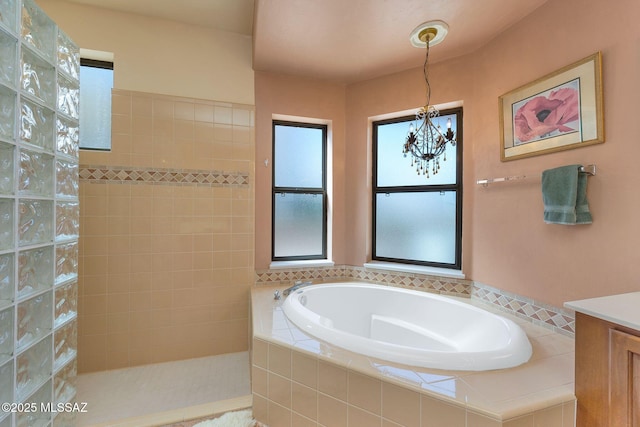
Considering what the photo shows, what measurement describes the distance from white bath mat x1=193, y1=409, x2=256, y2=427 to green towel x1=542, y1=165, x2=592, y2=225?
1.85m

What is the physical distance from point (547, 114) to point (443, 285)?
1.30 m

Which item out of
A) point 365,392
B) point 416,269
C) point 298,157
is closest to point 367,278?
point 416,269

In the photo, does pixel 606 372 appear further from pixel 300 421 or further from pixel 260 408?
pixel 260 408

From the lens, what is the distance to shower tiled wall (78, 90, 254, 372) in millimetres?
1976

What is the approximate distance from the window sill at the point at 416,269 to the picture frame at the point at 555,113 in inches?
35.6

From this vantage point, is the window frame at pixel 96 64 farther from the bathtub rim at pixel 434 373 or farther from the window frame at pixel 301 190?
the bathtub rim at pixel 434 373

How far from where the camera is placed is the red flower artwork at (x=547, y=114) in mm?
1405

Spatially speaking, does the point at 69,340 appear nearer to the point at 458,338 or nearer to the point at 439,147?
the point at 458,338

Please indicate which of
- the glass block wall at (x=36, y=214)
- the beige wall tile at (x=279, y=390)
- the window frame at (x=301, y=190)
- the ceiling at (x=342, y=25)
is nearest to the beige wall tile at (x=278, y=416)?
the beige wall tile at (x=279, y=390)

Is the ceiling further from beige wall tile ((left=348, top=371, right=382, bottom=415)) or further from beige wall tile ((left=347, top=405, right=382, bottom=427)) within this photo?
beige wall tile ((left=347, top=405, right=382, bottom=427))

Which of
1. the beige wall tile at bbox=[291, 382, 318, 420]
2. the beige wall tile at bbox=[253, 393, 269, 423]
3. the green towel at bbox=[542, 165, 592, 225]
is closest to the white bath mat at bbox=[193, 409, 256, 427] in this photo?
Result: the beige wall tile at bbox=[253, 393, 269, 423]

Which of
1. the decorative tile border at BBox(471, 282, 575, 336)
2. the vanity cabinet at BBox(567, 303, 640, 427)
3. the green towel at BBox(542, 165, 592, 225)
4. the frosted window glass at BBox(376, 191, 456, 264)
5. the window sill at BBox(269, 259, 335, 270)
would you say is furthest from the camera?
the window sill at BBox(269, 259, 335, 270)

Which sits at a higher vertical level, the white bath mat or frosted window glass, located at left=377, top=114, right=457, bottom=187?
frosted window glass, located at left=377, top=114, right=457, bottom=187

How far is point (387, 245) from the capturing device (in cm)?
251
